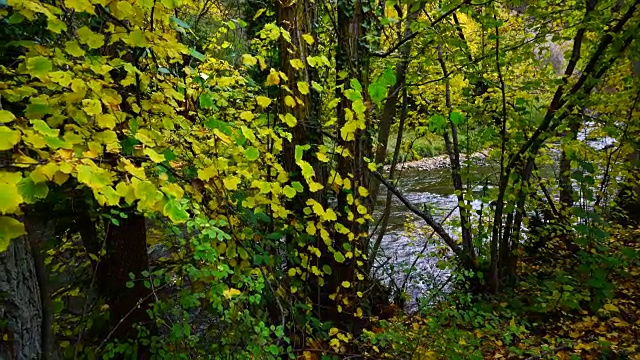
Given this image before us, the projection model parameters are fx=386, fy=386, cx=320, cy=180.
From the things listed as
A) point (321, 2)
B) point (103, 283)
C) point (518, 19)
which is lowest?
point (103, 283)

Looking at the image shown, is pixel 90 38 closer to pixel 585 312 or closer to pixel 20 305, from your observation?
pixel 20 305

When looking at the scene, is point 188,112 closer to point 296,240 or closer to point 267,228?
point 267,228

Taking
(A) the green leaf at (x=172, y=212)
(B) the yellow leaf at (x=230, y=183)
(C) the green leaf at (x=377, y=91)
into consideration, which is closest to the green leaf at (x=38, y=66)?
(A) the green leaf at (x=172, y=212)

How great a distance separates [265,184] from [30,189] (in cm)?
130

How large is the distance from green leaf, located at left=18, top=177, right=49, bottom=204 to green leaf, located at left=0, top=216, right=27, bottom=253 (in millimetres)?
95

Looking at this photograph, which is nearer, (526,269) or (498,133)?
(498,133)

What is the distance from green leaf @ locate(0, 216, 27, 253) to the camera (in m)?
0.79

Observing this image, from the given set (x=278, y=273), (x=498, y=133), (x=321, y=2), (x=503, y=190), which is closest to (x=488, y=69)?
(x=498, y=133)

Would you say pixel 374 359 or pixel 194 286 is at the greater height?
pixel 194 286

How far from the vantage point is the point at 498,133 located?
395 cm

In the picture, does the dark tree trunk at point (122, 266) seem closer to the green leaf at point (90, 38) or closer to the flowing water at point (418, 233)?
the green leaf at point (90, 38)

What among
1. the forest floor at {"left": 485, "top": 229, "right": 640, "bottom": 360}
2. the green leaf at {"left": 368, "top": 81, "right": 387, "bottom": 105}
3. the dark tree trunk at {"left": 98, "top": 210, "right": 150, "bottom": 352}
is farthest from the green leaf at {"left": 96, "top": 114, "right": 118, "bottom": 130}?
the forest floor at {"left": 485, "top": 229, "right": 640, "bottom": 360}

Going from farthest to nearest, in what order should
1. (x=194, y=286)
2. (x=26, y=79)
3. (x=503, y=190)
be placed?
(x=503, y=190), (x=194, y=286), (x=26, y=79)

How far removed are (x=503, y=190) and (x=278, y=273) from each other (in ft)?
7.95
